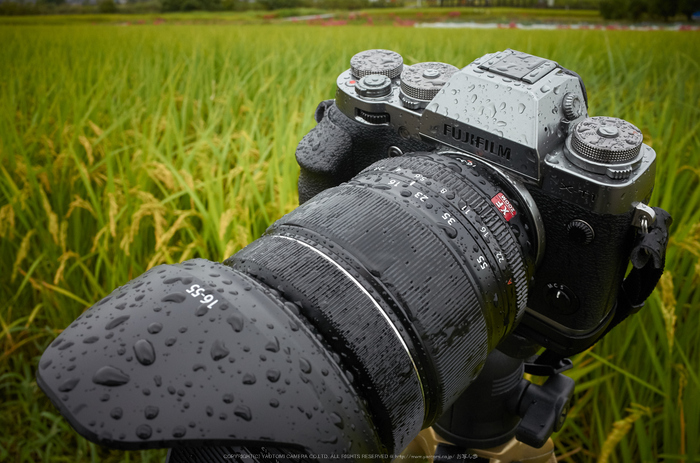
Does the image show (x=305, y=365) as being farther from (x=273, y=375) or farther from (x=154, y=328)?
(x=154, y=328)

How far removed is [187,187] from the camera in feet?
4.19

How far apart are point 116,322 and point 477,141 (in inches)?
22.9

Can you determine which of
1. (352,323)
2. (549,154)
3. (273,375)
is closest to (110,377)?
(273,375)

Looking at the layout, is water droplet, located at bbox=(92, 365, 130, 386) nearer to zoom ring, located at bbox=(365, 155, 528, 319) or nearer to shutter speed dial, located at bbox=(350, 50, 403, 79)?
zoom ring, located at bbox=(365, 155, 528, 319)

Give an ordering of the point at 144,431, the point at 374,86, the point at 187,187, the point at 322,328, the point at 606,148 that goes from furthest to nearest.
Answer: the point at 187,187
the point at 374,86
the point at 606,148
the point at 322,328
the point at 144,431

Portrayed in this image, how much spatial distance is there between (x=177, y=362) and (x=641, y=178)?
2.22 ft

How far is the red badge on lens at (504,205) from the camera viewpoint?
2.53 ft

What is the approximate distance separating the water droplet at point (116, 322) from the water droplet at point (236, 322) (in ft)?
0.31

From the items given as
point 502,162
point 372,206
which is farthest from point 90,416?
point 502,162

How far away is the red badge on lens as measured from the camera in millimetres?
771

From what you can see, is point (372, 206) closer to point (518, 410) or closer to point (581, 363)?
point (518, 410)

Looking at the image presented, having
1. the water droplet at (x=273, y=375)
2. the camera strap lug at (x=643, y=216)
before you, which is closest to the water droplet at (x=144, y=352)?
the water droplet at (x=273, y=375)

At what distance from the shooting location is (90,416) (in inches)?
16.3

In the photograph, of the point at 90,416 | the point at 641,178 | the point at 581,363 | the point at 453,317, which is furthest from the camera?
the point at 581,363
